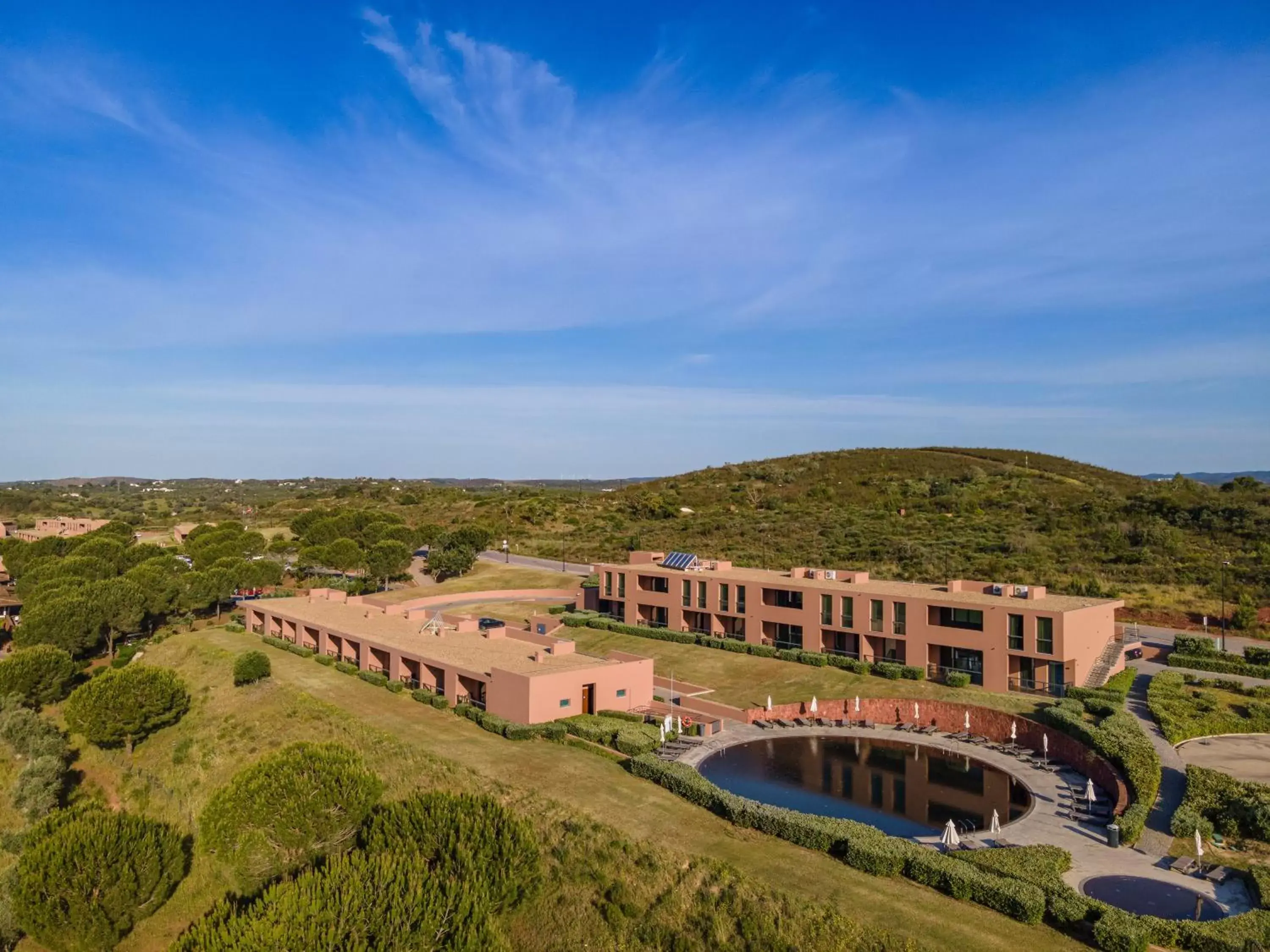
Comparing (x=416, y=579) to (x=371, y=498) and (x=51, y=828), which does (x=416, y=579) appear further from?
(x=371, y=498)

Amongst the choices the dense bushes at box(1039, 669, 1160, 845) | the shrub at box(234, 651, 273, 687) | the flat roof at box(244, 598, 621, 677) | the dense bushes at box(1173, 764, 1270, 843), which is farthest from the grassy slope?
the dense bushes at box(1173, 764, 1270, 843)

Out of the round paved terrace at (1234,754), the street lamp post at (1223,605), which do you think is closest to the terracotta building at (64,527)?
the round paved terrace at (1234,754)

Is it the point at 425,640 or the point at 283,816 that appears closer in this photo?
the point at 283,816

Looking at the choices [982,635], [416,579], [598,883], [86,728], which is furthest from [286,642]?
[982,635]

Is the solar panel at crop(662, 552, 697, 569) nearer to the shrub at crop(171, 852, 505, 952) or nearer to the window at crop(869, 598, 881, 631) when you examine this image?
the window at crop(869, 598, 881, 631)

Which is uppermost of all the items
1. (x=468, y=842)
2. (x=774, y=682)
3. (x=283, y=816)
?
(x=468, y=842)

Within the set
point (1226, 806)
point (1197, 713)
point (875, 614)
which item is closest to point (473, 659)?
point (875, 614)

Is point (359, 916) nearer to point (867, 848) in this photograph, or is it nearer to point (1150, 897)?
point (867, 848)
